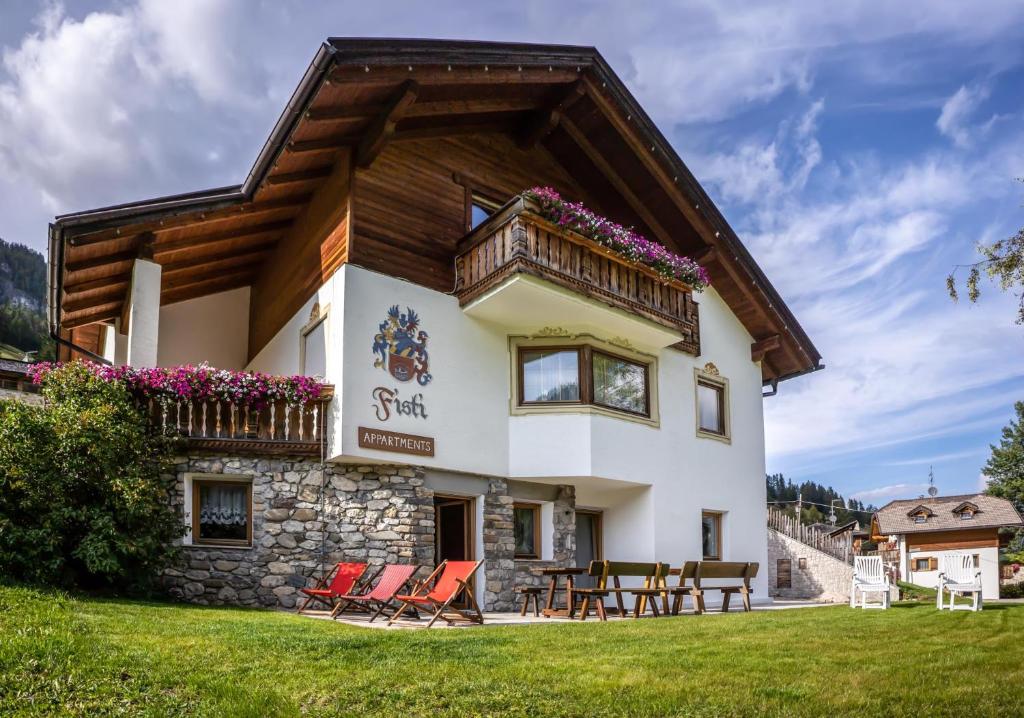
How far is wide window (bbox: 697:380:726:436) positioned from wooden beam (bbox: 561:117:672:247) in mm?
2940

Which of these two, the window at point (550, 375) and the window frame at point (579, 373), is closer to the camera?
the window frame at point (579, 373)

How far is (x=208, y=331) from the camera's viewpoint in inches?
682

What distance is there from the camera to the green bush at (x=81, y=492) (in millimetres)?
10438

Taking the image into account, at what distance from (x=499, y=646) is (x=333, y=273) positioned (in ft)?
23.6

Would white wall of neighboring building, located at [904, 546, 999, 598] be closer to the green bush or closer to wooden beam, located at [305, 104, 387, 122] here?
wooden beam, located at [305, 104, 387, 122]

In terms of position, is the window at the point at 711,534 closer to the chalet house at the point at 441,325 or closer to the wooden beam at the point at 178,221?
the chalet house at the point at 441,325

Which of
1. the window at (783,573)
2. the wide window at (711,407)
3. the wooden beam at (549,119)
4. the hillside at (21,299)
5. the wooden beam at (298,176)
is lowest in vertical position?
the window at (783,573)

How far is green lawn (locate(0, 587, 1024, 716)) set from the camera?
5812 millimetres

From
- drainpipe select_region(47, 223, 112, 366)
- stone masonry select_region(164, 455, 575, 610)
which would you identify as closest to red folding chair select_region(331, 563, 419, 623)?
stone masonry select_region(164, 455, 575, 610)

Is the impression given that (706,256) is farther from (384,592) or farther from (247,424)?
(384,592)

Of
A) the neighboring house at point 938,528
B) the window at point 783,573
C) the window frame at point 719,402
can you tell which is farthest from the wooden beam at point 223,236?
the neighboring house at point 938,528

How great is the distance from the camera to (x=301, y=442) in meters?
12.7

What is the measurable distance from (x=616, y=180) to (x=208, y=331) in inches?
321

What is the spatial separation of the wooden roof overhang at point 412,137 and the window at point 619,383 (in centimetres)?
334
